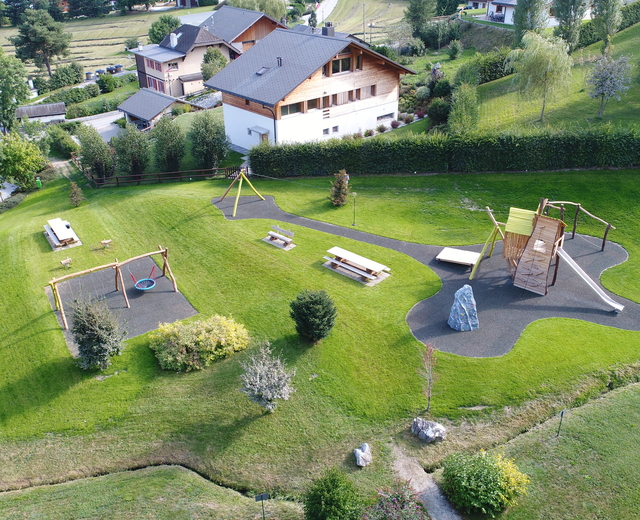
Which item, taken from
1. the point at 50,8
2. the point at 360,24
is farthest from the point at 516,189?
the point at 50,8

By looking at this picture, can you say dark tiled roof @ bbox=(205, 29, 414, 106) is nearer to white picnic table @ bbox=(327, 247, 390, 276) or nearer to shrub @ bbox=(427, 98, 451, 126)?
shrub @ bbox=(427, 98, 451, 126)

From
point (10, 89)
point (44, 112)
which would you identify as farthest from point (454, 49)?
point (44, 112)

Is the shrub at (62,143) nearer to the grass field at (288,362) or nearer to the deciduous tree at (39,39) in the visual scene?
the grass field at (288,362)

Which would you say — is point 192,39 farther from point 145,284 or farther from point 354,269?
point 354,269

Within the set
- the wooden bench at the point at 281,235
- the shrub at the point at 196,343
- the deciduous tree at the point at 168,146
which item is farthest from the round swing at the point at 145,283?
the deciduous tree at the point at 168,146

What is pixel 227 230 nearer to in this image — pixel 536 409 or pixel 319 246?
pixel 319 246

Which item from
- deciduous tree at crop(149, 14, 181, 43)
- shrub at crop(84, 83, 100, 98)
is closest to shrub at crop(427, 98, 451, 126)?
shrub at crop(84, 83, 100, 98)
